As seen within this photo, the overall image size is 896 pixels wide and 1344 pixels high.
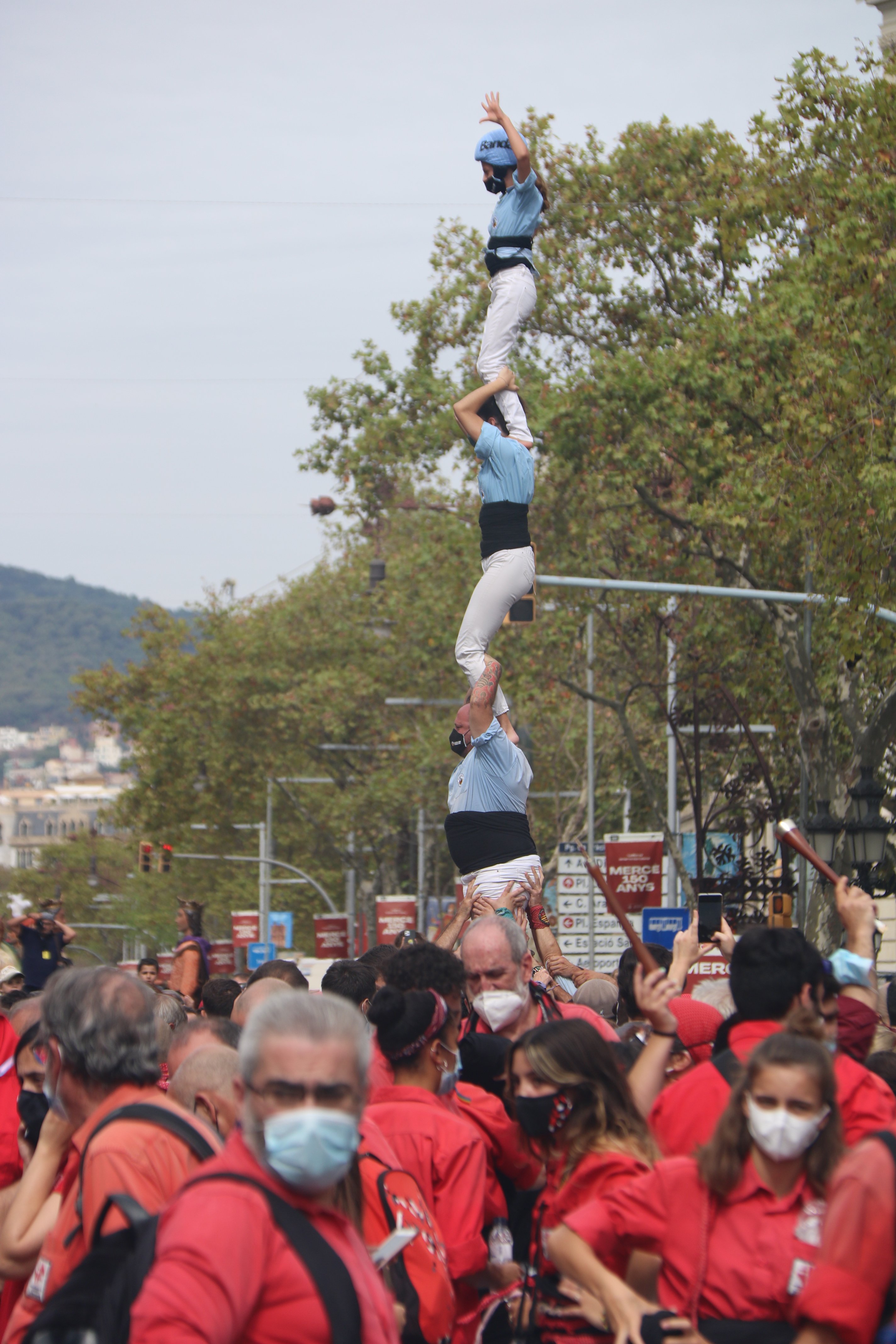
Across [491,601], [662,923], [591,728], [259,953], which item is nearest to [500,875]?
[491,601]

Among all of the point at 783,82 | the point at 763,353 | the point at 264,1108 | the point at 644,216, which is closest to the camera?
the point at 264,1108

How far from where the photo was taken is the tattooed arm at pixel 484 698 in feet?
26.4

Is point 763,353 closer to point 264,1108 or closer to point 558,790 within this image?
point 558,790

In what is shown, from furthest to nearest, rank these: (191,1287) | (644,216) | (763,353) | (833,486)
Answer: (644,216) → (763,353) → (833,486) → (191,1287)

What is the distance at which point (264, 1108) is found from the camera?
3094 mm

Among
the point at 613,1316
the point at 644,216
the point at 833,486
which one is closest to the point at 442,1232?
the point at 613,1316

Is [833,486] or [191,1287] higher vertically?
[833,486]

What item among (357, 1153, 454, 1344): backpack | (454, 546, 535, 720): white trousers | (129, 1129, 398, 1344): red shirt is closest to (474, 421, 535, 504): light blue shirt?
(454, 546, 535, 720): white trousers

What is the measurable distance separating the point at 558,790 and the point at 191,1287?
121 ft

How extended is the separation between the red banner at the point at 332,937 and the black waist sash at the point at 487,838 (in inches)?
1234

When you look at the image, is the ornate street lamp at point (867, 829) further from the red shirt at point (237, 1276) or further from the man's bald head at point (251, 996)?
Answer: the red shirt at point (237, 1276)

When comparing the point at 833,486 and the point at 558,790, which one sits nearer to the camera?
the point at 833,486

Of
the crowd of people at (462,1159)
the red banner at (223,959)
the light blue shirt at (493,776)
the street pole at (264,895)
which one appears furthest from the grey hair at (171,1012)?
the street pole at (264,895)

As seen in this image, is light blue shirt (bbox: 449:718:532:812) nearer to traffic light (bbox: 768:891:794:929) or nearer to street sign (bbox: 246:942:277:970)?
traffic light (bbox: 768:891:794:929)
